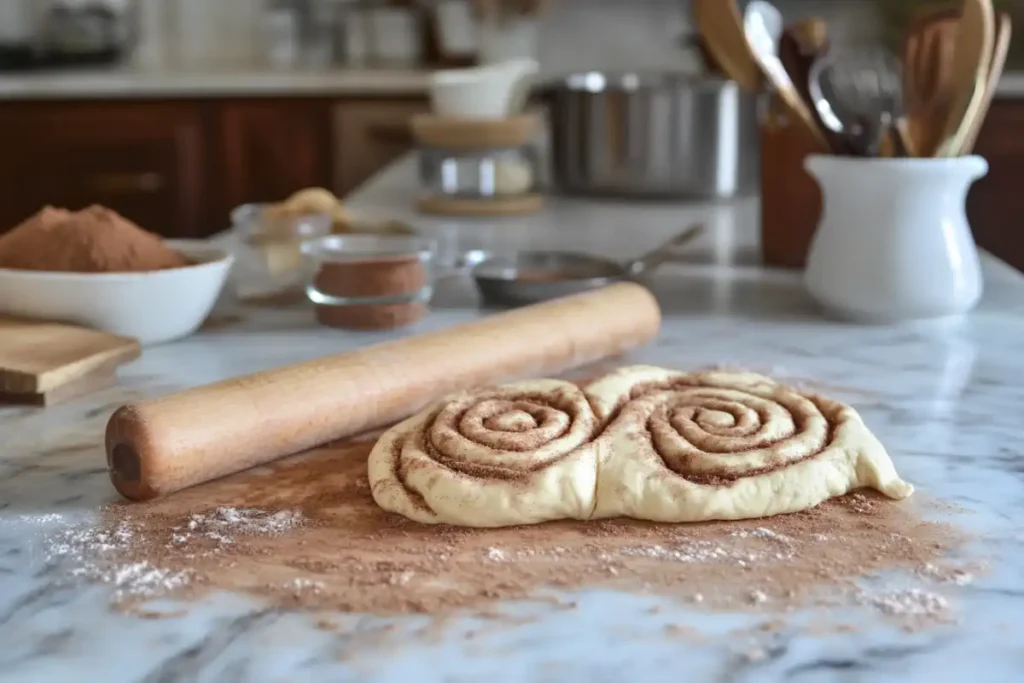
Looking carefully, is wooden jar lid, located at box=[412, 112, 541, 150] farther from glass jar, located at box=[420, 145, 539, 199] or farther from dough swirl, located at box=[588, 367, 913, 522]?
dough swirl, located at box=[588, 367, 913, 522]

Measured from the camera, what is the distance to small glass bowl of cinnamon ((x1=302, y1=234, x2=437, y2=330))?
2.92 feet

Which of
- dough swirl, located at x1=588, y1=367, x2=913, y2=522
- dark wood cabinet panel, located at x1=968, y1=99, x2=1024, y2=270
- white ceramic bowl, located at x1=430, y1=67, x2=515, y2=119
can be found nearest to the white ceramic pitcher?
dough swirl, located at x1=588, y1=367, x2=913, y2=522

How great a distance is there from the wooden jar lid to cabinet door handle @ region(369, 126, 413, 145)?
1009 millimetres

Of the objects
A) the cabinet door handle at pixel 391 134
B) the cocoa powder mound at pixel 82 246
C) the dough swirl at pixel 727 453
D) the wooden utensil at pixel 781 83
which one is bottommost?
the dough swirl at pixel 727 453

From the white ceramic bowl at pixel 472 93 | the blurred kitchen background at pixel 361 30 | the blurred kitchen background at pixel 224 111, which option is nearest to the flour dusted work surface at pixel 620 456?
the white ceramic bowl at pixel 472 93

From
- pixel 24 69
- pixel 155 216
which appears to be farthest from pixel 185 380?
pixel 24 69

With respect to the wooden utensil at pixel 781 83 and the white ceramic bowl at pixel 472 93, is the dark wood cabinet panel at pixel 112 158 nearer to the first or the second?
the white ceramic bowl at pixel 472 93

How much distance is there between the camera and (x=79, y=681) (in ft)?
1.30

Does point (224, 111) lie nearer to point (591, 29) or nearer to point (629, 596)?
point (591, 29)

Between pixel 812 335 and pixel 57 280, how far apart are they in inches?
22.4

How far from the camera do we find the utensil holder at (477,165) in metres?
1.48

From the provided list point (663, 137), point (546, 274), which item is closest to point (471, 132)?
point (663, 137)

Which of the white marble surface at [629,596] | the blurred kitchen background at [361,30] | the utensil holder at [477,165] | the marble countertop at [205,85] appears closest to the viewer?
the white marble surface at [629,596]

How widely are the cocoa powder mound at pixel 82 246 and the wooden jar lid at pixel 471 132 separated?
0.78 metres
